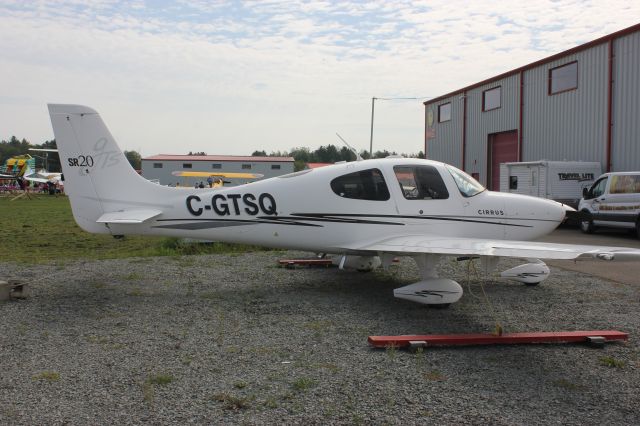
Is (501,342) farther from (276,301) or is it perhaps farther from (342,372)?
(276,301)

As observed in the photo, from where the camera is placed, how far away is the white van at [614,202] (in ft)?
52.2

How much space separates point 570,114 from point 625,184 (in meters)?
6.61

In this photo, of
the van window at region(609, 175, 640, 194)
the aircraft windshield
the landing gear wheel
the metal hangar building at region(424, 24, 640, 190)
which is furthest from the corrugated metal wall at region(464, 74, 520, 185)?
the landing gear wheel

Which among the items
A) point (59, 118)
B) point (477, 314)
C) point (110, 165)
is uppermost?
point (59, 118)

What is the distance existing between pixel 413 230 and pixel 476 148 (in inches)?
876

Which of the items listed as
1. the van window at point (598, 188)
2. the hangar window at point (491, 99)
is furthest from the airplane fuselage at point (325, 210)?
the hangar window at point (491, 99)

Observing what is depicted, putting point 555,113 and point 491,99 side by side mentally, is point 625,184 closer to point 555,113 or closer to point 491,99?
point 555,113

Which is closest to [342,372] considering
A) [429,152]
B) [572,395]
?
[572,395]

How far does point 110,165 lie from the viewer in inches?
323

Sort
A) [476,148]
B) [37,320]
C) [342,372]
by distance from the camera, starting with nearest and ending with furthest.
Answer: [342,372], [37,320], [476,148]

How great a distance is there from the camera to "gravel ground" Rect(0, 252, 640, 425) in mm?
4043

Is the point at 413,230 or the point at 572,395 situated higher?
the point at 413,230

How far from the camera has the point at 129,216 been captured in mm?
7848

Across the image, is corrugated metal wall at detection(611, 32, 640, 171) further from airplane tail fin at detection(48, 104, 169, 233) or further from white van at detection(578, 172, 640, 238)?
airplane tail fin at detection(48, 104, 169, 233)
